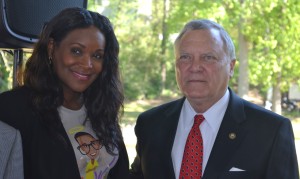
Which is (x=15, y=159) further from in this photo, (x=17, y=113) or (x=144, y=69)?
(x=144, y=69)

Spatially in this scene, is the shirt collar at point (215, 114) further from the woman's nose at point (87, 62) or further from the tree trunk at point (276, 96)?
the tree trunk at point (276, 96)

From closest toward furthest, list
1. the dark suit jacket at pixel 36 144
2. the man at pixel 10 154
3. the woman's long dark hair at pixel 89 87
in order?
1. the man at pixel 10 154
2. the dark suit jacket at pixel 36 144
3. the woman's long dark hair at pixel 89 87

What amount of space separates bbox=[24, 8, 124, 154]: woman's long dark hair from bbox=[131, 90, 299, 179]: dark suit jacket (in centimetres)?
29

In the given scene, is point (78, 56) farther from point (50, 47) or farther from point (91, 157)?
point (91, 157)

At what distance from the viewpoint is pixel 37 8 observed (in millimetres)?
2529

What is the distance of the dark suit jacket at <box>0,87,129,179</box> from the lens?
6.78 ft

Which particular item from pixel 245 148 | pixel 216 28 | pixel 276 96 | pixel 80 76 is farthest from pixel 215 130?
pixel 276 96

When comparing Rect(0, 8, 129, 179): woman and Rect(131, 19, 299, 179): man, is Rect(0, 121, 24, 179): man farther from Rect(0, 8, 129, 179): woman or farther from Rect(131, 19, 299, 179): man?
Rect(131, 19, 299, 179): man

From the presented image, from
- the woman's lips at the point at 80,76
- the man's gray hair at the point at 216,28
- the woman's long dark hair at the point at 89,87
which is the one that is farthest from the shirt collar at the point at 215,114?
the woman's lips at the point at 80,76

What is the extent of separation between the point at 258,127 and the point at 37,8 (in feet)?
4.64

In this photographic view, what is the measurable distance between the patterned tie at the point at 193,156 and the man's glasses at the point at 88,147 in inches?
18.5

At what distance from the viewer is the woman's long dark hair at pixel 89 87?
2.22 m

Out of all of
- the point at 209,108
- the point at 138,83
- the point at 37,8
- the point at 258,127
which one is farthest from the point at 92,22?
the point at 138,83

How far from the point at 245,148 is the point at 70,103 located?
983mm
